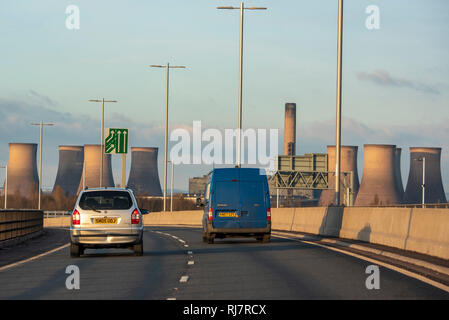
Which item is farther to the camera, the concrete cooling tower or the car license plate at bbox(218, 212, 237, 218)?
the concrete cooling tower

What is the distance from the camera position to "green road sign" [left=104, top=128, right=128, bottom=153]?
180ft

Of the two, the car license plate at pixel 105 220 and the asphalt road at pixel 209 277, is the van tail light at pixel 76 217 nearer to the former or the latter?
the car license plate at pixel 105 220

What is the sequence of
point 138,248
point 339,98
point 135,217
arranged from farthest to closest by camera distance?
1. point 339,98
2. point 138,248
3. point 135,217

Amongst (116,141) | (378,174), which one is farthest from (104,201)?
(378,174)

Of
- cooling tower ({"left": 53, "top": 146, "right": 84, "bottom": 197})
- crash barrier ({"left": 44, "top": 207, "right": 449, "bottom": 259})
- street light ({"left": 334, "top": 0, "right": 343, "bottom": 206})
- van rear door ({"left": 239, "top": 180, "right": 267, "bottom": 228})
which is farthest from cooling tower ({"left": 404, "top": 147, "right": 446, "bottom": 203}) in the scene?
van rear door ({"left": 239, "top": 180, "right": 267, "bottom": 228})

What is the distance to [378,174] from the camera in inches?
4993

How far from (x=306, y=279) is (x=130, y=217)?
22.9ft

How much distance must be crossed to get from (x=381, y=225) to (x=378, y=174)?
105 metres

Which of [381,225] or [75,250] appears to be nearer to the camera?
[75,250]

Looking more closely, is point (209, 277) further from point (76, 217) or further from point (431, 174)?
point (431, 174)

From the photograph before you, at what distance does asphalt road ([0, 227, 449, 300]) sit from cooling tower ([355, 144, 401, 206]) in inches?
4136

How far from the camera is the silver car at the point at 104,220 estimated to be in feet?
66.2

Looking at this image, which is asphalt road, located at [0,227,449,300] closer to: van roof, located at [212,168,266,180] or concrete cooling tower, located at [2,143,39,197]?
van roof, located at [212,168,266,180]
